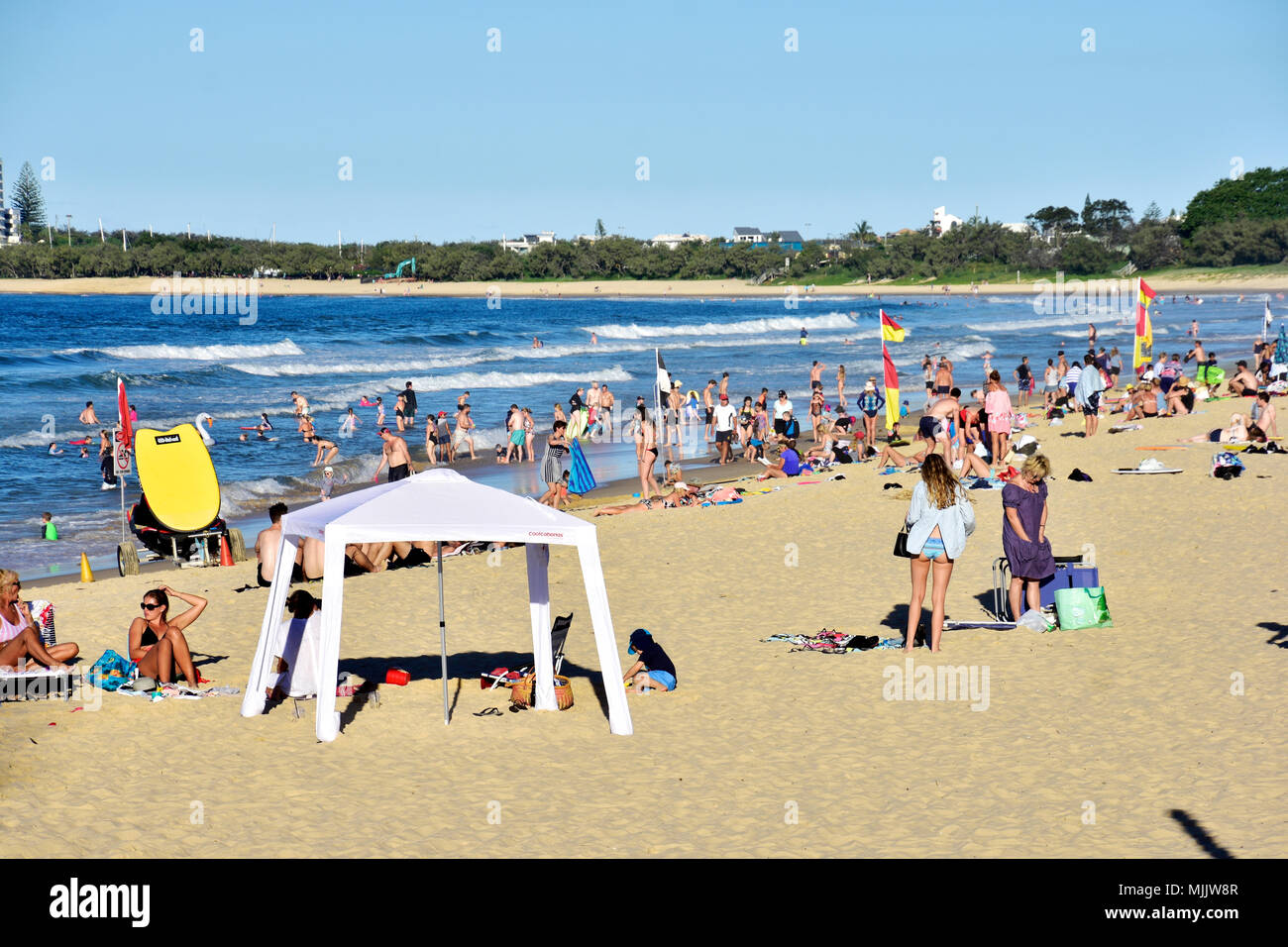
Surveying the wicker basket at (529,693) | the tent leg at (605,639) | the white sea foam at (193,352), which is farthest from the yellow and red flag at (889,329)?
the white sea foam at (193,352)

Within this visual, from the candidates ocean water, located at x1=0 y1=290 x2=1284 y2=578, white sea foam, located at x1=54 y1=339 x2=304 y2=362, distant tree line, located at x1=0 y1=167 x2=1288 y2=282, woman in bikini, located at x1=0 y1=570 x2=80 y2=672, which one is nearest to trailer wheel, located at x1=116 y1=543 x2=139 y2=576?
ocean water, located at x1=0 y1=290 x2=1284 y2=578

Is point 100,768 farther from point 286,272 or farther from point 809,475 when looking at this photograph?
point 286,272

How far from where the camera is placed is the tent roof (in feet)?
24.2

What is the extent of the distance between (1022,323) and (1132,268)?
6210 cm

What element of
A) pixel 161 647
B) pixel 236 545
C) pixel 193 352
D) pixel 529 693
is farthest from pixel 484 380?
pixel 529 693

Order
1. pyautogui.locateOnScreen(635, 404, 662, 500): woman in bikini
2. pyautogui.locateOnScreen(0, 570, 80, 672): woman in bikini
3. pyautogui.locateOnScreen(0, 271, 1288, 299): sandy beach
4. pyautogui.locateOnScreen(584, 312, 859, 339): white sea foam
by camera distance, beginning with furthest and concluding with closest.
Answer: pyautogui.locateOnScreen(0, 271, 1288, 299): sandy beach, pyautogui.locateOnScreen(584, 312, 859, 339): white sea foam, pyautogui.locateOnScreen(635, 404, 662, 500): woman in bikini, pyautogui.locateOnScreen(0, 570, 80, 672): woman in bikini

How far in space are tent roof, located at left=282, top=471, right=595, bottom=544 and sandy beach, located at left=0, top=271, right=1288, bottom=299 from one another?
352 feet

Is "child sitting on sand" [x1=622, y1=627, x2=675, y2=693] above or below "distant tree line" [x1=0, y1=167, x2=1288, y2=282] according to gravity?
below

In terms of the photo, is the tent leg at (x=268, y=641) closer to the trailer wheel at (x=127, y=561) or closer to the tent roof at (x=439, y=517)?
the tent roof at (x=439, y=517)

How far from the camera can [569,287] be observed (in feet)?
459

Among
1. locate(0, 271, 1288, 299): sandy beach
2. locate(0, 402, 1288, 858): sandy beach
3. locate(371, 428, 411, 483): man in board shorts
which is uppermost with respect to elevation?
locate(0, 271, 1288, 299): sandy beach

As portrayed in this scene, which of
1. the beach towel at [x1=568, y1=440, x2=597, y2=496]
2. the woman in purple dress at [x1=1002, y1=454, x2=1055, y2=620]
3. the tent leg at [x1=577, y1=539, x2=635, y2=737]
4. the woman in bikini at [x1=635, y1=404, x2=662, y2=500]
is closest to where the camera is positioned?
the tent leg at [x1=577, y1=539, x2=635, y2=737]

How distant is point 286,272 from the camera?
147125mm

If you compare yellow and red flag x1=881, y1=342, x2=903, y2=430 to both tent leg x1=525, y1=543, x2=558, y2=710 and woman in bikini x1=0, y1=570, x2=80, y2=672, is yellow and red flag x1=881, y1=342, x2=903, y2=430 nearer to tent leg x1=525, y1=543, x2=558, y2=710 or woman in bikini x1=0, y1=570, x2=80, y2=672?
tent leg x1=525, y1=543, x2=558, y2=710
